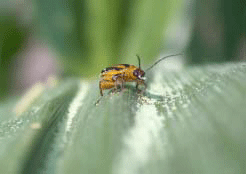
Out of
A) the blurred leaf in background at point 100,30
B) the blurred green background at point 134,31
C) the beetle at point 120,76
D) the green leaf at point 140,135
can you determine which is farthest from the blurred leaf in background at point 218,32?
the green leaf at point 140,135

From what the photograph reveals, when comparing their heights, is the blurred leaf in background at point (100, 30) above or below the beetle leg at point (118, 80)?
above

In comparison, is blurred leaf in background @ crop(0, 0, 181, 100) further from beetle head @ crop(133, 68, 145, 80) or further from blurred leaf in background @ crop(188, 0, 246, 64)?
beetle head @ crop(133, 68, 145, 80)

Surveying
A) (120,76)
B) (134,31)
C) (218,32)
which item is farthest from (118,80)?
(218,32)

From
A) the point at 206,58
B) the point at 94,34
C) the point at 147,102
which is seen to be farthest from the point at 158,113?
the point at 206,58

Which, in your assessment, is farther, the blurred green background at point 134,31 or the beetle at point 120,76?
the blurred green background at point 134,31

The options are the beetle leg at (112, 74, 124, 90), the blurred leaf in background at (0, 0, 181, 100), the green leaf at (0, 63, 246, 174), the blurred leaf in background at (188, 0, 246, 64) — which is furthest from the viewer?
the blurred leaf in background at (188, 0, 246, 64)

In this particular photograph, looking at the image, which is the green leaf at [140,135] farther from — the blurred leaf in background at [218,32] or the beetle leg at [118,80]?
the blurred leaf in background at [218,32]

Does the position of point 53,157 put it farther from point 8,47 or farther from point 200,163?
point 8,47

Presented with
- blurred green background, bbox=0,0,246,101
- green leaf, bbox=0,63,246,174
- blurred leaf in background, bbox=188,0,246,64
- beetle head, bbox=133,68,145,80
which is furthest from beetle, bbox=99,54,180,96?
blurred leaf in background, bbox=188,0,246,64
